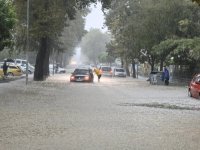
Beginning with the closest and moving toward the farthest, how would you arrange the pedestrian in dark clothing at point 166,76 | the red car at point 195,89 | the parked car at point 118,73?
the red car at point 195,89, the pedestrian in dark clothing at point 166,76, the parked car at point 118,73

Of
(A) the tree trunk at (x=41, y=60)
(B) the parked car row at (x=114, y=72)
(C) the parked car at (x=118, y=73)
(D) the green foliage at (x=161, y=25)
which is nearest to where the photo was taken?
(A) the tree trunk at (x=41, y=60)

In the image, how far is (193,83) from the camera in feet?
111

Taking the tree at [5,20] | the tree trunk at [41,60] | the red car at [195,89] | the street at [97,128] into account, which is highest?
the tree at [5,20]

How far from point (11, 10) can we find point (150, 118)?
20370 millimetres

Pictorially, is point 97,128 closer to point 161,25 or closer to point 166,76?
point 166,76

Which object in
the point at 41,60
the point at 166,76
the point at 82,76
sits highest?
the point at 41,60

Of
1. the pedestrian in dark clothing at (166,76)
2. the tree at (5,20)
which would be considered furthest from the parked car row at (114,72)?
the tree at (5,20)

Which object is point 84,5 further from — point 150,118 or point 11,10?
point 150,118

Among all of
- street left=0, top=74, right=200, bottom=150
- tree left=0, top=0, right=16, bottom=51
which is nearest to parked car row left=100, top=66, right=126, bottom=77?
tree left=0, top=0, right=16, bottom=51

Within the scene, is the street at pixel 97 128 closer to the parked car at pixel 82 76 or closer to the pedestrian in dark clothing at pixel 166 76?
the pedestrian in dark clothing at pixel 166 76

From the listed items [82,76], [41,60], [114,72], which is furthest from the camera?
[114,72]

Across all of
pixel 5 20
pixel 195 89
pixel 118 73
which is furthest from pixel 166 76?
pixel 118 73

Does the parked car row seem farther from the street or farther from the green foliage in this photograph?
the street

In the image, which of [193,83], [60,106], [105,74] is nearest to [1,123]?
[60,106]
